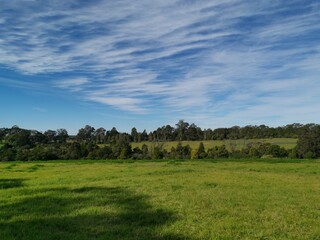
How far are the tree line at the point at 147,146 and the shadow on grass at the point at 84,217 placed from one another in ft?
198

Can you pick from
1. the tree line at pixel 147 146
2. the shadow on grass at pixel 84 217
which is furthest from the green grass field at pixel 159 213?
the tree line at pixel 147 146

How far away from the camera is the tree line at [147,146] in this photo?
252ft

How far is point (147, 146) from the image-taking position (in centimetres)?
9362

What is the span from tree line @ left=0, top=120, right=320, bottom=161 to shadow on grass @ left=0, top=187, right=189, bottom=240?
60.5 meters

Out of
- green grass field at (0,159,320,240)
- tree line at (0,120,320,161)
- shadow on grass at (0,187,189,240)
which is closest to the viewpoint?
shadow on grass at (0,187,189,240)

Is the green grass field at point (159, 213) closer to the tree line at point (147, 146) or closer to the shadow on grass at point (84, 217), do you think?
the shadow on grass at point (84, 217)

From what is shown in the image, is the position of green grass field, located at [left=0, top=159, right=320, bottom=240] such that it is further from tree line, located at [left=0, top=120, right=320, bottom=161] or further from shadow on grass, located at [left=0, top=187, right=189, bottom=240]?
tree line, located at [left=0, top=120, right=320, bottom=161]

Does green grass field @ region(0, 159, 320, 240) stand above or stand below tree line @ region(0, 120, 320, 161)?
below

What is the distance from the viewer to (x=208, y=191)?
16.5 m

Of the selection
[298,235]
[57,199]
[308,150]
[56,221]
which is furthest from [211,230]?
[308,150]

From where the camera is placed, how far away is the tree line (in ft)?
252

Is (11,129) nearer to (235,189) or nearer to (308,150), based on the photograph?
(308,150)

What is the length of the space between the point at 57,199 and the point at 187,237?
292 inches

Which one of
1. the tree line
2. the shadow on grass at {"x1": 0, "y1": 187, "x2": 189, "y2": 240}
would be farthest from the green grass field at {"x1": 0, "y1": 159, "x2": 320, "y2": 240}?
the tree line
